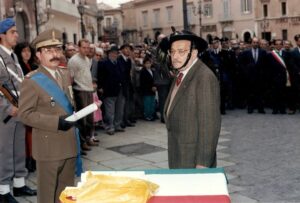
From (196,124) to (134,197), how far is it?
1370 mm

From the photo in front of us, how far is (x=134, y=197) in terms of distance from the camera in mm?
2139

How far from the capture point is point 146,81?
460 inches

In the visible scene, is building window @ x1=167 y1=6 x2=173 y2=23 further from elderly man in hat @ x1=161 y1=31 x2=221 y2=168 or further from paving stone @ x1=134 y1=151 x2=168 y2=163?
elderly man in hat @ x1=161 y1=31 x2=221 y2=168

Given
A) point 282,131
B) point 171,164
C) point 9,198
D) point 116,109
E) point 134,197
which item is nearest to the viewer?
point 134,197

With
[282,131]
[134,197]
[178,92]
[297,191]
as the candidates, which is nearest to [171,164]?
[178,92]

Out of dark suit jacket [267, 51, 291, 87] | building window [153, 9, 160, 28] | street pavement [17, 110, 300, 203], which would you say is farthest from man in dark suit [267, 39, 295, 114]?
building window [153, 9, 160, 28]

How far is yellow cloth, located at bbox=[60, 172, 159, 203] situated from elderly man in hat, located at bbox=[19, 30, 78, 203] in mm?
1455

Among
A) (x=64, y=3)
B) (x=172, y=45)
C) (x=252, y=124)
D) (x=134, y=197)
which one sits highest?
(x=64, y=3)

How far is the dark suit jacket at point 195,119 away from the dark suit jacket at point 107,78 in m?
6.14

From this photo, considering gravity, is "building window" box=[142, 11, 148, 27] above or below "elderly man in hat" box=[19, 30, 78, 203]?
above

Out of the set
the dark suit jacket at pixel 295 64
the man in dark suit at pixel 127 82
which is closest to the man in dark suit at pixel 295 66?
the dark suit jacket at pixel 295 64

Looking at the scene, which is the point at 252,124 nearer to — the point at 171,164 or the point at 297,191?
the point at 297,191

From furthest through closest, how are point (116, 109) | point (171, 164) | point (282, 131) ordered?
point (116, 109)
point (282, 131)
point (171, 164)

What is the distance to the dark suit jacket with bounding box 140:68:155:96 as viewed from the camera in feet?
38.2
